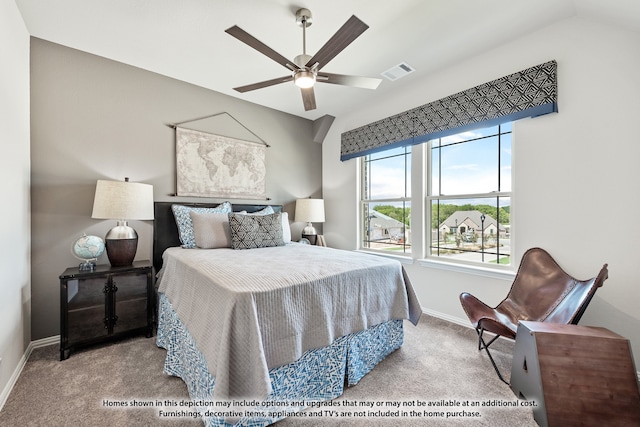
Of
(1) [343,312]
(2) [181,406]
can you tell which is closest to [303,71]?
(1) [343,312]

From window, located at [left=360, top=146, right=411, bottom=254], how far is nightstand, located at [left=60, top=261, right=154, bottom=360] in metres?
2.78

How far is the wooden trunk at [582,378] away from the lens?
53.1 inches

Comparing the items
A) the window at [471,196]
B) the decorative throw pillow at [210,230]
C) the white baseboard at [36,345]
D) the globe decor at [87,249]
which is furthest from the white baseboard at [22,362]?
the window at [471,196]

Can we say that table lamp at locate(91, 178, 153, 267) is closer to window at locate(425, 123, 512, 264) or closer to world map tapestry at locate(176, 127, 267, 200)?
world map tapestry at locate(176, 127, 267, 200)

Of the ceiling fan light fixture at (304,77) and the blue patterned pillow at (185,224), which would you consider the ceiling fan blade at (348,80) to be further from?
the blue patterned pillow at (185,224)

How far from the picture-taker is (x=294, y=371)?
153 centimetres

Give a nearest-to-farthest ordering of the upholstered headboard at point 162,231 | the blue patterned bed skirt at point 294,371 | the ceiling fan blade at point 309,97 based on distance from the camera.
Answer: the blue patterned bed skirt at point 294,371
the ceiling fan blade at point 309,97
the upholstered headboard at point 162,231

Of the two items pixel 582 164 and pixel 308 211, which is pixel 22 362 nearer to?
pixel 308 211

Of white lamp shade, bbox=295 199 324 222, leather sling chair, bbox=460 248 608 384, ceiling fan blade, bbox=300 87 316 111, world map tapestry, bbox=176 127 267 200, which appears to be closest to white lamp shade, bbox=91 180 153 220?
world map tapestry, bbox=176 127 267 200

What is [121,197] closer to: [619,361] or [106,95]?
[106,95]

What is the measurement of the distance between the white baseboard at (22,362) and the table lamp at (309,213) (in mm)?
2830

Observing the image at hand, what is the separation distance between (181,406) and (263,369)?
82 cm

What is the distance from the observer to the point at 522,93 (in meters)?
2.34

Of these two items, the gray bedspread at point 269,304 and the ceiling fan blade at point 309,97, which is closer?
the gray bedspread at point 269,304
